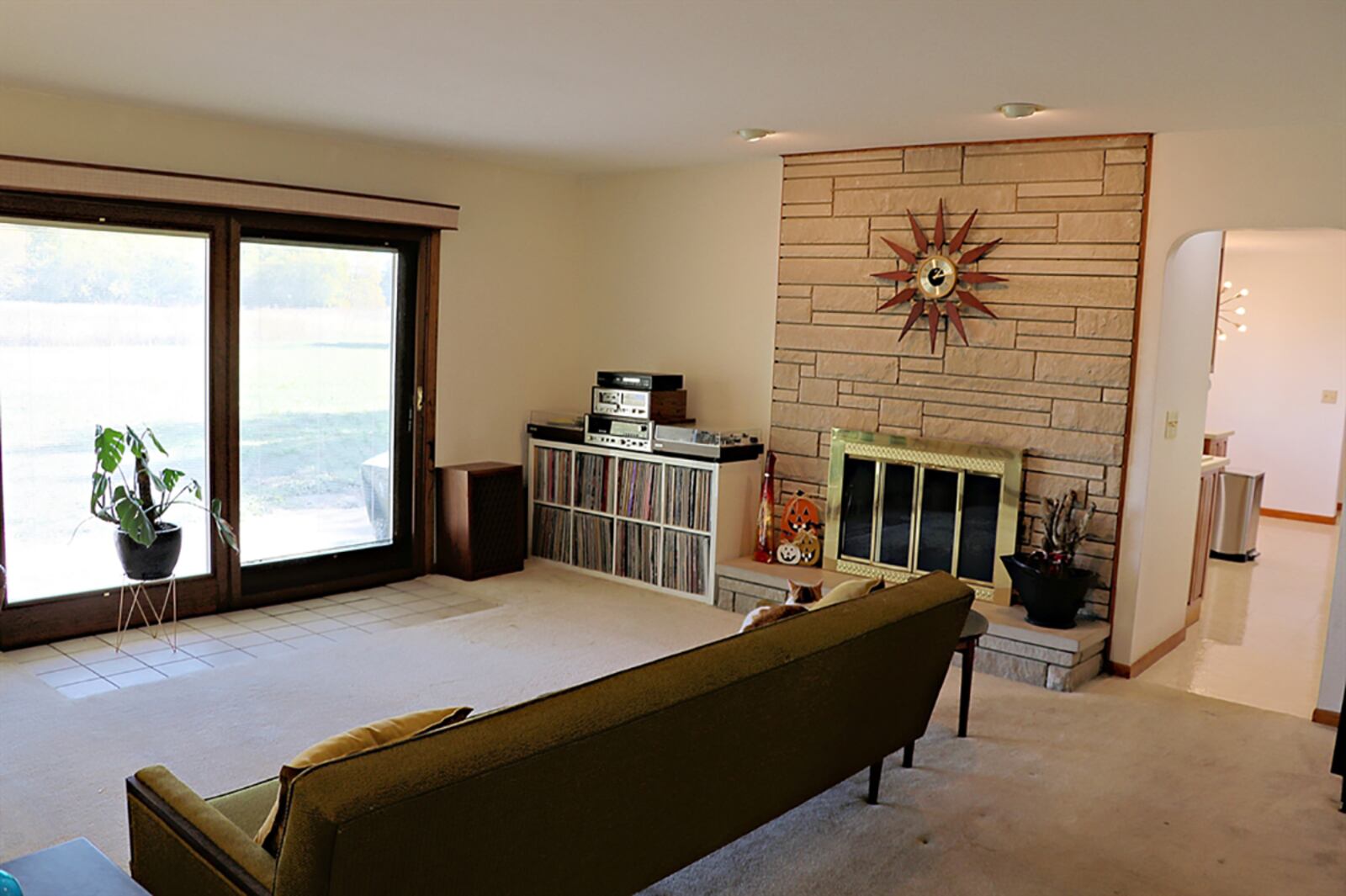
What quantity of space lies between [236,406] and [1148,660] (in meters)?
4.43

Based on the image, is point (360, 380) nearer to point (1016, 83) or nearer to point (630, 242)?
point (630, 242)

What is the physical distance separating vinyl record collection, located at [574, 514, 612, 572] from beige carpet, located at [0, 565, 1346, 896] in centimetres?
111

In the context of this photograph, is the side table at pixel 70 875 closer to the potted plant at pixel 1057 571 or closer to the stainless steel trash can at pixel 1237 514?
the potted plant at pixel 1057 571

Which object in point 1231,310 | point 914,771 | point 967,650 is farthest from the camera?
point 1231,310

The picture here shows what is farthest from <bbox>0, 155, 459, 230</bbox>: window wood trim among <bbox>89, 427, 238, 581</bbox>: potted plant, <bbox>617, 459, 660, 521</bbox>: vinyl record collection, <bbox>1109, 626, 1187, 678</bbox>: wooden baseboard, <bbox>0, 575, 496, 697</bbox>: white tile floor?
<bbox>1109, 626, 1187, 678</bbox>: wooden baseboard

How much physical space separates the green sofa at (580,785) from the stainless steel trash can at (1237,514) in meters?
5.12

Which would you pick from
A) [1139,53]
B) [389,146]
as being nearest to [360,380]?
[389,146]

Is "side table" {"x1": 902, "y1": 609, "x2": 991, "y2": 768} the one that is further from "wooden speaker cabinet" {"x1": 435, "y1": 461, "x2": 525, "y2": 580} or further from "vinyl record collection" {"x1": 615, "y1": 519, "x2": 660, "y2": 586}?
"wooden speaker cabinet" {"x1": 435, "y1": 461, "x2": 525, "y2": 580}

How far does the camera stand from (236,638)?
15.6ft

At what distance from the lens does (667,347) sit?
6.30 metres

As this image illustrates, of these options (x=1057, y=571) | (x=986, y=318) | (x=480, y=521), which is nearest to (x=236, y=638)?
(x=480, y=521)

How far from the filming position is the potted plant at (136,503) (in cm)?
440

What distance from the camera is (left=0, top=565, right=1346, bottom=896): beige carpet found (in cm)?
294

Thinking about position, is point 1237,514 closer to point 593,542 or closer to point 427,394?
point 593,542
